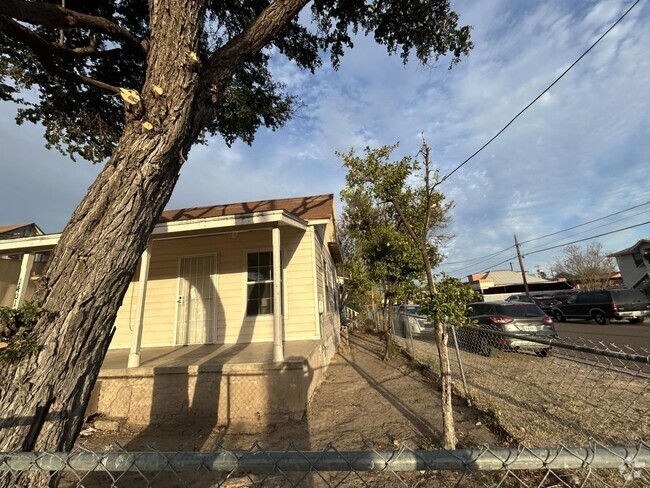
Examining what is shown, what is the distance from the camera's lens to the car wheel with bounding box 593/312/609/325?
51.1 ft

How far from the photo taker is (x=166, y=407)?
5.26 meters

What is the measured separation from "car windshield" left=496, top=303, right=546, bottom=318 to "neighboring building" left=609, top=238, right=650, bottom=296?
25.7m

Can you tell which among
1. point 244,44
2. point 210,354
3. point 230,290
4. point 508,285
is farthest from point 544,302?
point 244,44

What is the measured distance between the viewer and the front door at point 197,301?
7926 millimetres

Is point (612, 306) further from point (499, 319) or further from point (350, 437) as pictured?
point (350, 437)

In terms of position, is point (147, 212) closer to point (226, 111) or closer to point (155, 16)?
point (155, 16)

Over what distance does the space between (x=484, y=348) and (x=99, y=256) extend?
27.9ft

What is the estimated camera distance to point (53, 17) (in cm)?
260

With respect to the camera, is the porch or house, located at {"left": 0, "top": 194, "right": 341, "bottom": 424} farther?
house, located at {"left": 0, "top": 194, "right": 341, "bottom": 424}

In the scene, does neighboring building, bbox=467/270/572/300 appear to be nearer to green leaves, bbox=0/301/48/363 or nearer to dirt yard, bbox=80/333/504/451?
dirt yard, bbox=80/333/504/451

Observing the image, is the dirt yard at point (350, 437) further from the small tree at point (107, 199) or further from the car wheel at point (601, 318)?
the car wheel at point (601, 318)

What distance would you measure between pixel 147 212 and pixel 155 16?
1.76m

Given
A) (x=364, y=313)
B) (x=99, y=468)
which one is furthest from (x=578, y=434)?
(x=364, y=313)

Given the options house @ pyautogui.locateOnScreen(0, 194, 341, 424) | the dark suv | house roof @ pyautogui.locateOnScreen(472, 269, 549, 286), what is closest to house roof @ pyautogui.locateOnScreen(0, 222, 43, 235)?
house @ pyautogui.locateOnScreen(0, 194, 341, 424)
